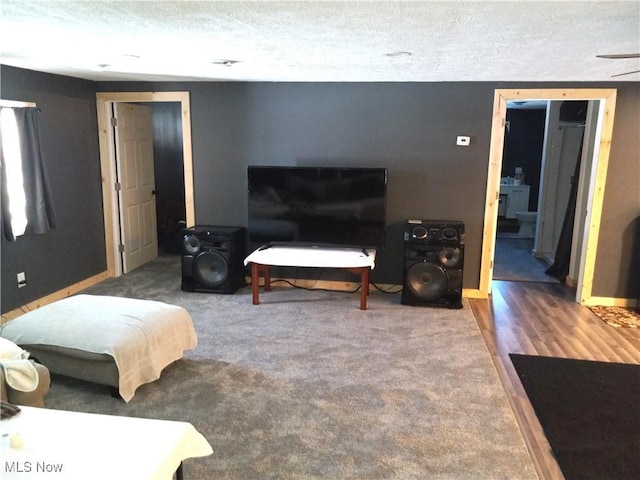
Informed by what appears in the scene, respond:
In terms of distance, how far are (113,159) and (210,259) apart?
5.51 feet

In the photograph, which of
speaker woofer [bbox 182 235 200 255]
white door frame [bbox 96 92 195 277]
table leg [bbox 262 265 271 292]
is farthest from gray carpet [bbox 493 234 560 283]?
white door frame [bbox 96 92 195 277]

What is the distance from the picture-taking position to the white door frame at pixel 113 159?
5.14 meters

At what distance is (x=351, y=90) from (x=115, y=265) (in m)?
3.25

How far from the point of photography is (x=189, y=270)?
4934mm

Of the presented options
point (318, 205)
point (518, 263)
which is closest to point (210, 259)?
point (318, 205)

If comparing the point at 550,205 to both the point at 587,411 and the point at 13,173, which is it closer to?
the point at 587,411

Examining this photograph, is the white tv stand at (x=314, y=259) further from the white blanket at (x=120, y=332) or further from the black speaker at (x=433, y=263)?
the white blanket at (x=120, y=332)

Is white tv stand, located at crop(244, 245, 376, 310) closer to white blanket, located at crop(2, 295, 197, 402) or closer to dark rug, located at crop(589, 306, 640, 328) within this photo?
white blanket, located at crop(2, 295, 197, 402)

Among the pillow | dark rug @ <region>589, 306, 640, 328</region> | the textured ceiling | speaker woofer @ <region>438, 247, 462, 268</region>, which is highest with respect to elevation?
the textured ceiling

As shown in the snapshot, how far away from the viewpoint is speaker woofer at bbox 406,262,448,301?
4559 millimetres

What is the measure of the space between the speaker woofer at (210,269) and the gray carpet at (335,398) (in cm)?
48

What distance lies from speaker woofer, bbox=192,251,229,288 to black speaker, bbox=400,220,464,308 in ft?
5.84

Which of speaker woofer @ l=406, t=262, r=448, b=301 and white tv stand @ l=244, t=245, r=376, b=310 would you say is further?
speaker woofer @ l=406, t=262, r=448, b=301

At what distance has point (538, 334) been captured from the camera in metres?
4.06
